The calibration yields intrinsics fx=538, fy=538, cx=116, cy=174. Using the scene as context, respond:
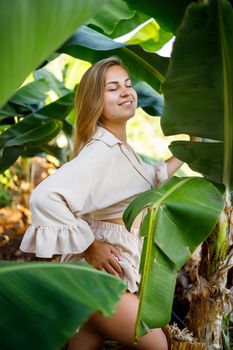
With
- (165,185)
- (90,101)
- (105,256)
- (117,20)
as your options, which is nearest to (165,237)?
(165,185)

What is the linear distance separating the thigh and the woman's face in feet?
1.82

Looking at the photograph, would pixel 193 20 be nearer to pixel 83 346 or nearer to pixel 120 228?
pixel 120 228

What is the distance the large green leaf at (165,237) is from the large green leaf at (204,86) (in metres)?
0.18

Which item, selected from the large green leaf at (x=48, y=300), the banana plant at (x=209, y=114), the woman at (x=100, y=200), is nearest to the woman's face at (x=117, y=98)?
the woman at (x=100, y=200)

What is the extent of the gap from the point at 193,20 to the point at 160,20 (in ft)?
1.42

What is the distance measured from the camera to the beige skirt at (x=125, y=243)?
1.58 m

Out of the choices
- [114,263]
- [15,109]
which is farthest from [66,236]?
[15,109]

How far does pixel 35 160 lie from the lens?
522 centimetres

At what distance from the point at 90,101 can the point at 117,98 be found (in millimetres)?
88

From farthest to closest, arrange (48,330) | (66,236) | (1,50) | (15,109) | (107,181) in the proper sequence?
(15,109) < (107,181) < (66,236) < (48,330) < (1,50)

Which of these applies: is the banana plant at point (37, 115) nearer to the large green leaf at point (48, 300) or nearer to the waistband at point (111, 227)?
the waistband at point (111, 227)

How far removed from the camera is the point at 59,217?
4.82 feet

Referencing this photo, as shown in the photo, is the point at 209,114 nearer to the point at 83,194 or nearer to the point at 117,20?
the point at 83,194

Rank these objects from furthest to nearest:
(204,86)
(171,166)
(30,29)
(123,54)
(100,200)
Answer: (123,54), (171,166), (100,200), (204,86), (30,29)
